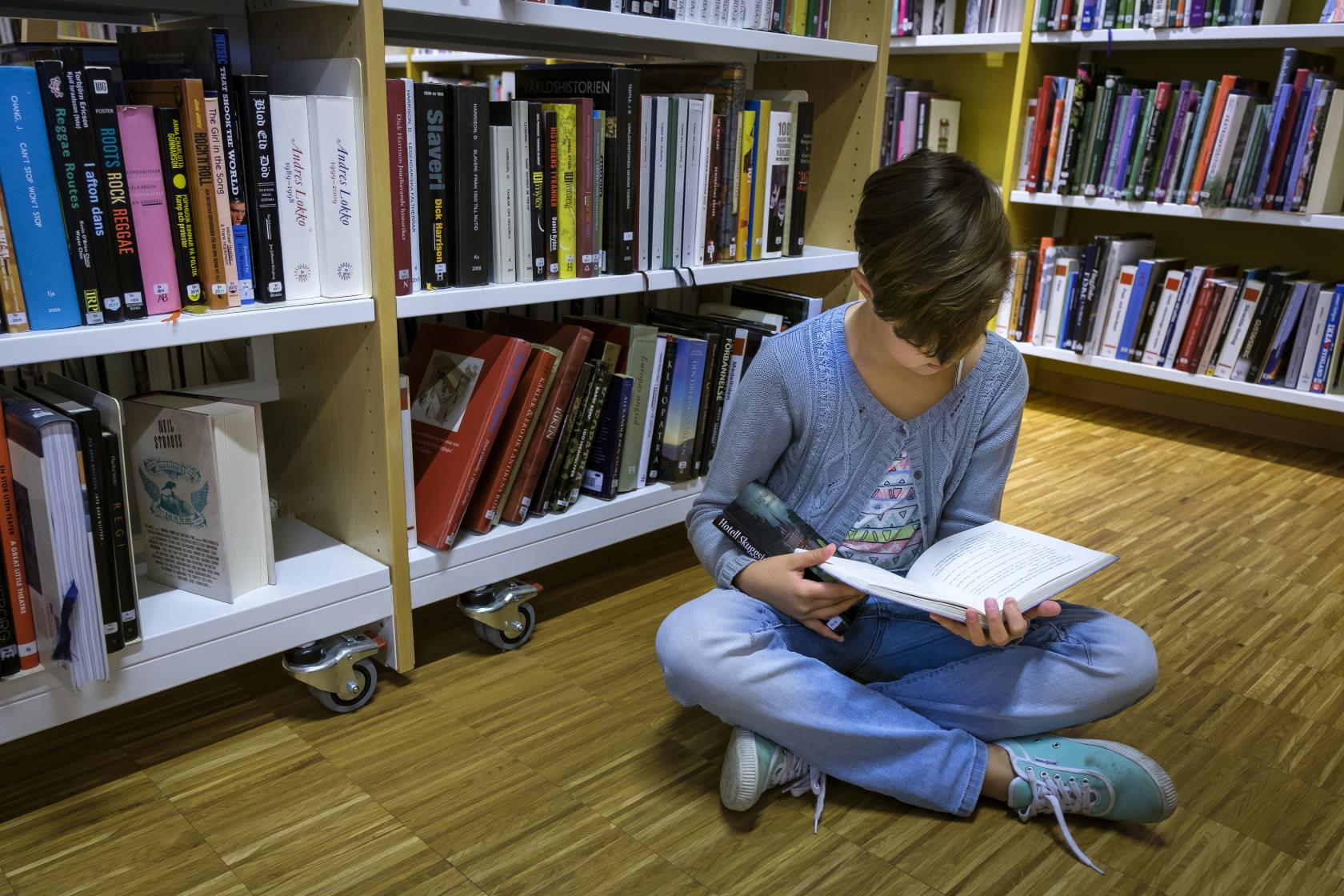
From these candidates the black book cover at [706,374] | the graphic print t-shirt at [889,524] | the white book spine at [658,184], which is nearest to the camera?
the graphic print t-shirt at [889,524]

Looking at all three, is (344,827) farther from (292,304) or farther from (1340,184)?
(1340,184)

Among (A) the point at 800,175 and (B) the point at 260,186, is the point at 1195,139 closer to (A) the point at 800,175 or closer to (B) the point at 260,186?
(A) the point at 800,175

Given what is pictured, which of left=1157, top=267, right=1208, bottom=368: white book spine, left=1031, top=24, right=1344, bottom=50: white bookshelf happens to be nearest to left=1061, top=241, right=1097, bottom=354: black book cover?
left=1157, top=267, right=1208, bottom=368: white book spine


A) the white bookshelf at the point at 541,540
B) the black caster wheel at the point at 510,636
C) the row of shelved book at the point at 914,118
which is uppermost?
the row of shelved book at the point at 914,118

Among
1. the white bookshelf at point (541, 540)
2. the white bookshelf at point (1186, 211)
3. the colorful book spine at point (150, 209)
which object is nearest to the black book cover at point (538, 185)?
the white bookshelf at point (541, 540)

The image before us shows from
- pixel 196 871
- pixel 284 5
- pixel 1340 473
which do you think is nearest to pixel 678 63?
pixel 284 5

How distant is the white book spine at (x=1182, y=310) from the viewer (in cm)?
248

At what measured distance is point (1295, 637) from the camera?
1562mm

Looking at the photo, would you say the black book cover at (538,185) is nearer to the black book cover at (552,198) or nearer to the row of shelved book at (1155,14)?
the black book cover at (552,198)

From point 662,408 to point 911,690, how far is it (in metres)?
0.62

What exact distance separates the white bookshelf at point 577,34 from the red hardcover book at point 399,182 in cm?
10

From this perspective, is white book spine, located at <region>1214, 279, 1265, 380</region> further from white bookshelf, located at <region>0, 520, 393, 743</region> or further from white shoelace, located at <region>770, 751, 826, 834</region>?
white bookshelf, located at <region>0, 520, 393, 743</region>

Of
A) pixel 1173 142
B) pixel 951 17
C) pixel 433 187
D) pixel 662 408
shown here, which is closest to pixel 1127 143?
pixel 1173 142

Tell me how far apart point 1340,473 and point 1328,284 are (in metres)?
0.44
